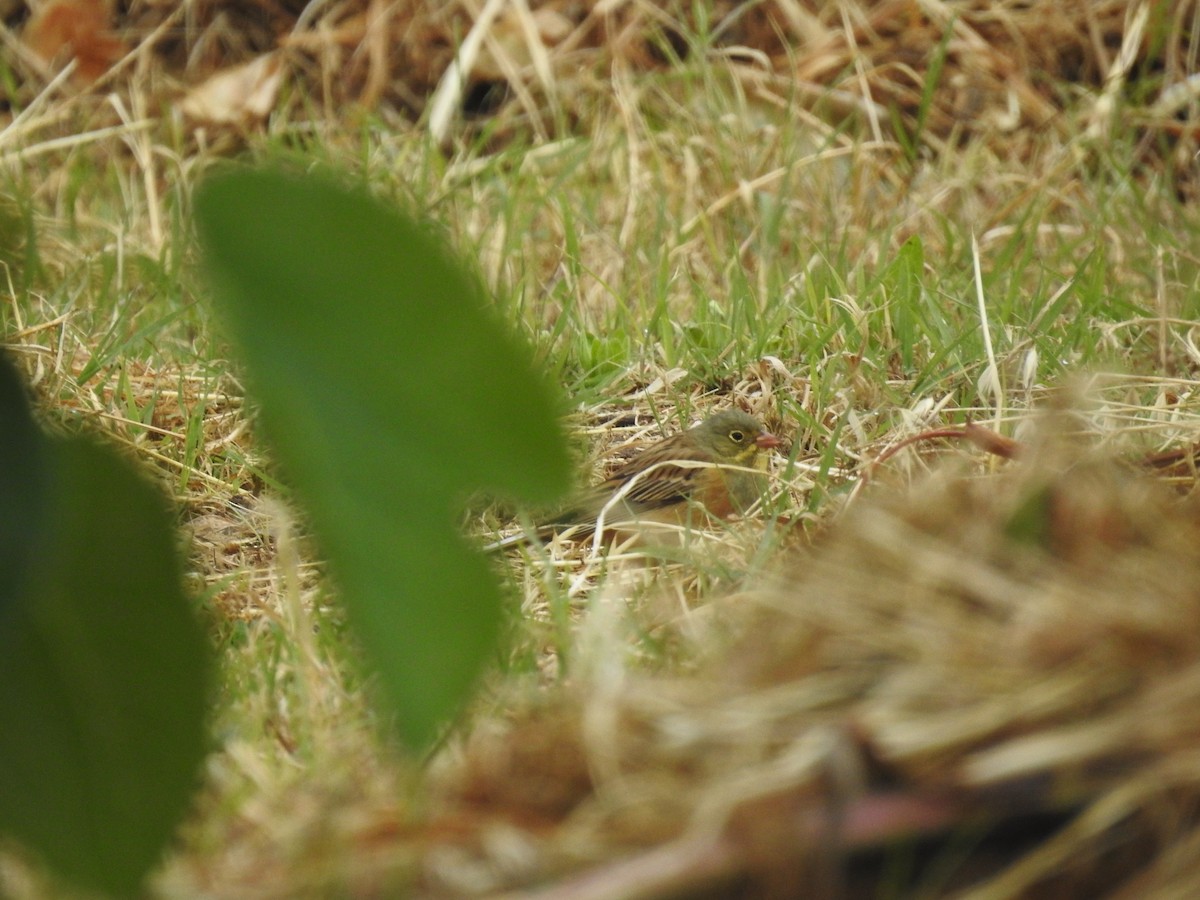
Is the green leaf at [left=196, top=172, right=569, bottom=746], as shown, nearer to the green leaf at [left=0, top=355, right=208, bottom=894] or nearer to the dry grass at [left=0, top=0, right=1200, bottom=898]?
the dry grass at [left=0, top=0, right=1200, bottom=898]

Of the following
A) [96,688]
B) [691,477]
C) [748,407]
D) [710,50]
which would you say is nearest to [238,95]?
[710,50]

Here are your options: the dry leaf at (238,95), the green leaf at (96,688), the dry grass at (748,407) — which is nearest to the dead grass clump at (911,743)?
Answer: the dry grass at (748,407)

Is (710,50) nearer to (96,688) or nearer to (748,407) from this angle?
(748,407)

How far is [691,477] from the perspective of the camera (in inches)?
135

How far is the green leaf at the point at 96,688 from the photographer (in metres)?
0.65

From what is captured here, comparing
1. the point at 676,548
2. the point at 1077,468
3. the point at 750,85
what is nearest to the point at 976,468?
the point at 676,548

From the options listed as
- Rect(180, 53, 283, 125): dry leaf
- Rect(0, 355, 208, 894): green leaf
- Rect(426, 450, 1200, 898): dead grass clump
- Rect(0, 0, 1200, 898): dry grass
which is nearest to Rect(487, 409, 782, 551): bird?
Rect(0, 0, 1200, 898): dry grass

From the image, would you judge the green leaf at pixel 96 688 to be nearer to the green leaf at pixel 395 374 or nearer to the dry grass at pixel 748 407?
the dry grass at pixel 748 407

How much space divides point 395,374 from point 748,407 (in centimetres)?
342

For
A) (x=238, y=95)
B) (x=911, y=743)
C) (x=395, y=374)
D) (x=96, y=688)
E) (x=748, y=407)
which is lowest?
(x=748, y=407)

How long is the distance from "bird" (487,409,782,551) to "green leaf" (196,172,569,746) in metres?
2.54

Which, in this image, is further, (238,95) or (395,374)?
(238,95)

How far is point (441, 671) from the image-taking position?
0.55 metres

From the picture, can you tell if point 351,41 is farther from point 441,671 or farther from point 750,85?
point 441,671
